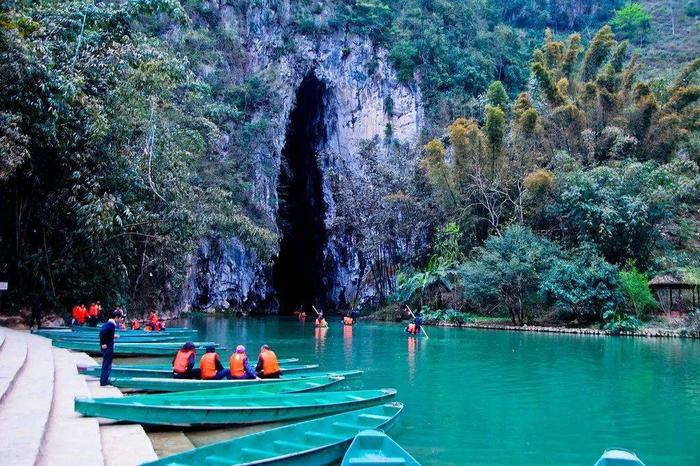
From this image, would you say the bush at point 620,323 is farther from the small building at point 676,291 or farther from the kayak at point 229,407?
the kayak at point 229,407

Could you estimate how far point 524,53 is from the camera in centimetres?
4394

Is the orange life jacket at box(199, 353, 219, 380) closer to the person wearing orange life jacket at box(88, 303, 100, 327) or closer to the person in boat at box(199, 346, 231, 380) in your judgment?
the person in boat at box(199, 346, 231, 380)

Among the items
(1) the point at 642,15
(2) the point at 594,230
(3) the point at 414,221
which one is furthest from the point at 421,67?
(1) the point at 642,15

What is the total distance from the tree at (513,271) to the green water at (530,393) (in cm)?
533

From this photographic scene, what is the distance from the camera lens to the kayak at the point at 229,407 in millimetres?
5922

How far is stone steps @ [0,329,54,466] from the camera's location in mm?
4633

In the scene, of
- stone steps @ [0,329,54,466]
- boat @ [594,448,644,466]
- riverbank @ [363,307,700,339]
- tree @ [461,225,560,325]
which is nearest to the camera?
boat @ [594,448,644,466]

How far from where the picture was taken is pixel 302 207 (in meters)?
43.0

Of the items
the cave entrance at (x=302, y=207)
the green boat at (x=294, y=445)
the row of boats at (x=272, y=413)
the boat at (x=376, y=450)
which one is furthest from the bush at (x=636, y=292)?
the cave entrance at (x=302, y=207)

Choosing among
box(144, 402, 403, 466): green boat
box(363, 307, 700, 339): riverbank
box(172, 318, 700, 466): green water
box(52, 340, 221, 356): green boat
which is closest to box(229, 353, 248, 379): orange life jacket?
box(172, 318, 700, 466): green water

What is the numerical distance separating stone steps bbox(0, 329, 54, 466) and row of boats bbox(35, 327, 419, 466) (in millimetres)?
519

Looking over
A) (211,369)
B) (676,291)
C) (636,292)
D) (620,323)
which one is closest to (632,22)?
(676,291)

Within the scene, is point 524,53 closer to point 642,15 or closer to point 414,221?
point 642,15

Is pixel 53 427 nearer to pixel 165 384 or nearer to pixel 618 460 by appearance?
pixel 165 384
